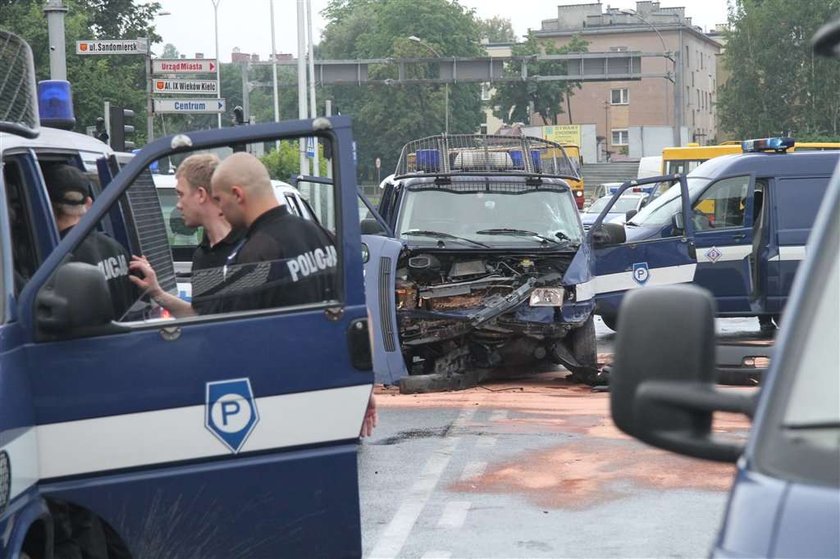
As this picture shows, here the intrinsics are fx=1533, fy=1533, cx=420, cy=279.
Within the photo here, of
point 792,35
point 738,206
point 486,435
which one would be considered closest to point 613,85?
point 792,35

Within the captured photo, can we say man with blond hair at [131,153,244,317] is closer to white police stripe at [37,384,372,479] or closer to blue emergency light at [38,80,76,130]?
white police stripe at [37,384,372,479]

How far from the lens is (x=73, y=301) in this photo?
15.8 feet

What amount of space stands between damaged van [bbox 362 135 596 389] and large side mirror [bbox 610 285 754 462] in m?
10.3

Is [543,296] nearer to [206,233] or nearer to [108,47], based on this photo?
[206,233]

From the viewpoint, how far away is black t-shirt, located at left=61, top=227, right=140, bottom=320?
5383 mm

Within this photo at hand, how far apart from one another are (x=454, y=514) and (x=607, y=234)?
8173mm

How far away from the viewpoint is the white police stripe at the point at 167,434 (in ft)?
16.7

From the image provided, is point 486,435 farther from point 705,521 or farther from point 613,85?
point 613,85

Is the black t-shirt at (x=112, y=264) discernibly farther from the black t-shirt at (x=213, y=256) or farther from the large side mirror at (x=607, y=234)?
the large side mirror at (x=607, y=234)

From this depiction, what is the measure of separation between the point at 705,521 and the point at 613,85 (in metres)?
116

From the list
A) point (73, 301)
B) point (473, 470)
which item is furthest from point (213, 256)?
point (473, 470)

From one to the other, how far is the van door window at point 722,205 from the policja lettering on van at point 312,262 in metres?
13.9

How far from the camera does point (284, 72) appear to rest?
111 metres

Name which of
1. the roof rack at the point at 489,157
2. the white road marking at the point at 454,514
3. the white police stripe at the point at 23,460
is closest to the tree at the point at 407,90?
the roof rack at the point at 489,157
